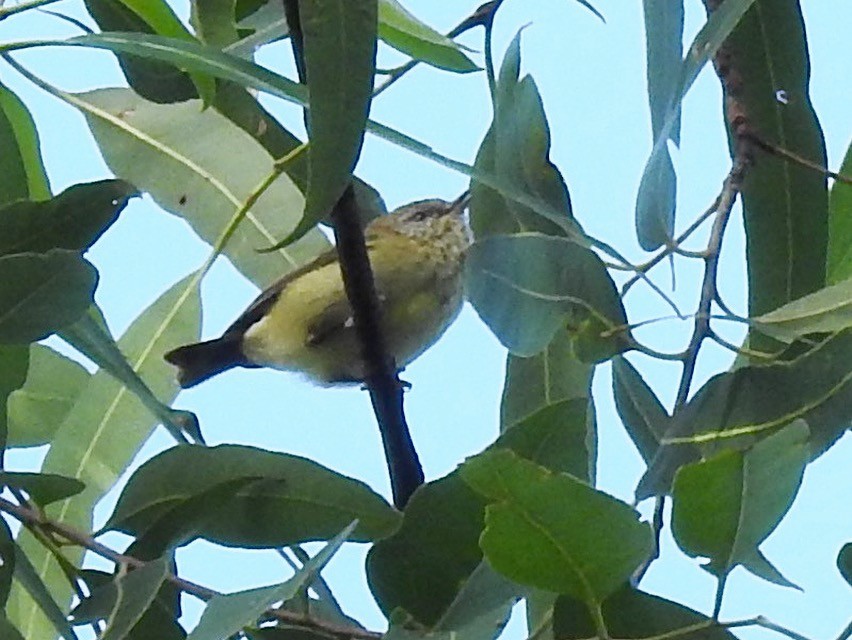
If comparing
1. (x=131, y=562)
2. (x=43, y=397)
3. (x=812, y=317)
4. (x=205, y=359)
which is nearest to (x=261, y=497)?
(x=131, y=562)

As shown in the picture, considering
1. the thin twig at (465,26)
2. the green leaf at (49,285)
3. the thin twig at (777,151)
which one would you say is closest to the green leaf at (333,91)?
the green leaf at (49,285)

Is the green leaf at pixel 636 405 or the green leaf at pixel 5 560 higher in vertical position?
the green leaf at pixel 636 405

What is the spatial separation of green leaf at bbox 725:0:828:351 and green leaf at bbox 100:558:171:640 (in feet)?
1.56

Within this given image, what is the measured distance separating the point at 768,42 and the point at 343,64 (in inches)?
19.3

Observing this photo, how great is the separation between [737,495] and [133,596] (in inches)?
10.0

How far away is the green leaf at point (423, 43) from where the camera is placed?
1032 mm

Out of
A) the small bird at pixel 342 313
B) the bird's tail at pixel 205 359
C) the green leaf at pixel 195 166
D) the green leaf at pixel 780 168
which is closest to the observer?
the green leaf at pixel 780 168

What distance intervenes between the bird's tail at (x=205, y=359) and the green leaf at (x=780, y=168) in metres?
Answer: 0.42

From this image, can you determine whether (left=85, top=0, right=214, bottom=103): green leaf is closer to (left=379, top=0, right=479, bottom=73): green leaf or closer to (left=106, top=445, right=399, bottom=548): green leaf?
(left=379, top=0, right=479, bottom=73): green leaf

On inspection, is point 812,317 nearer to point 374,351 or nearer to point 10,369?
point 374,351

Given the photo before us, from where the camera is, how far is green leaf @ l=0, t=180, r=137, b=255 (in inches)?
33.8

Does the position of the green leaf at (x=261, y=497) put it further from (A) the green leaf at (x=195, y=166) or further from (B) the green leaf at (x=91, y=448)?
(A) the green leaf at (x=195, y=166)

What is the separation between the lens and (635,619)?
0.69 m

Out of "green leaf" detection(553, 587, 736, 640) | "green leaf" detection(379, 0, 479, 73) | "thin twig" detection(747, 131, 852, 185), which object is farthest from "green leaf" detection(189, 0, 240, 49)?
"green leaf" detection(553, 587, 736, 640)
